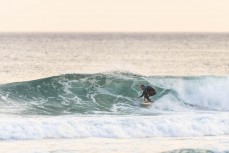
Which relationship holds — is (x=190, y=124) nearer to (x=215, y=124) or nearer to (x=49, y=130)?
(x=215, y=124)

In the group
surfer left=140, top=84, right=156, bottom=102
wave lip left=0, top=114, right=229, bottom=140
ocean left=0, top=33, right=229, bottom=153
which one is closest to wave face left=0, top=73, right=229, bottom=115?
ocean left=0, top=33, right=229, bottom=153

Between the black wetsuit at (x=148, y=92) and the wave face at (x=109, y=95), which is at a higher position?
the black wetsuit at (x=148, y=92)

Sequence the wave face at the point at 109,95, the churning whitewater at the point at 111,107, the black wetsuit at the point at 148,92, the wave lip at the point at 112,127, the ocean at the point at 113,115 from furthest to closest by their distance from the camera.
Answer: the black wetsuit at the point at 148,92
the wave face at the point at 109,95
the churning whitewater at the point at 111,107
the wave lip at the point at 112,127
the ocean at the point at 113,115

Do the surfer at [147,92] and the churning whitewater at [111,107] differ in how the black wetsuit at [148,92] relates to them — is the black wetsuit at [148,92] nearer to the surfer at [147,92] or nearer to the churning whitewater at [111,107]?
the surfer at [147,92]

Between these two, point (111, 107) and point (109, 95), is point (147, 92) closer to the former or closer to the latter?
point (111, 107)

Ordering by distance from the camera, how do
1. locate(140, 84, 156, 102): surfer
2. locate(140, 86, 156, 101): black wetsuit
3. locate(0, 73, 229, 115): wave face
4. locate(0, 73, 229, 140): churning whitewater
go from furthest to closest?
locate(140, 84, 156, 102): surfer
locate(140, 86, 156, 101): black wetsuit
locate(0, 73, 229, 115): wave face
locate(0, 73, 229, 140): churning whitewater

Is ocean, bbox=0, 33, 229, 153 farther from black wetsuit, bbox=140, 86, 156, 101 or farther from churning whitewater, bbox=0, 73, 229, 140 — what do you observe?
black wetsuit, bbox=140, 86, 156, 101

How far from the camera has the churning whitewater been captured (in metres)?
19.8

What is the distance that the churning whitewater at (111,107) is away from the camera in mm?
19797

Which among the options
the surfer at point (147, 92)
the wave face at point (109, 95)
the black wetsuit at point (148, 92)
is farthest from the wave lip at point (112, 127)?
the surfer at point (147, 92)

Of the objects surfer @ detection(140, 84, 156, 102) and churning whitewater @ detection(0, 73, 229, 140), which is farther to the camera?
surfer @ detection(140, 84, 156, 102)

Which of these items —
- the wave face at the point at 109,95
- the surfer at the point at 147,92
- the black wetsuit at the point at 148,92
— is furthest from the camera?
the surfer at the point at 147,92

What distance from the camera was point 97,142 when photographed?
1842 cm

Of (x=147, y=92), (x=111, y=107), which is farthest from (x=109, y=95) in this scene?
(x=147, y=92)
